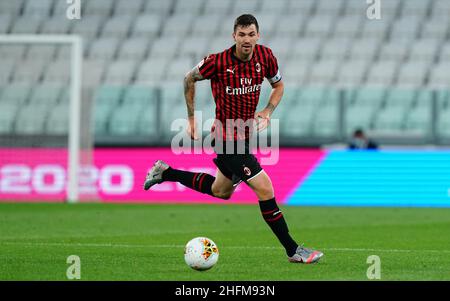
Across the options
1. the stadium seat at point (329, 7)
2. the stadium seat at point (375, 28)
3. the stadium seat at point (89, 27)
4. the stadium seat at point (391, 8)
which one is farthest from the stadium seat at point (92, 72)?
the stadium seat at point (391, 8)

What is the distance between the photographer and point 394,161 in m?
21.1

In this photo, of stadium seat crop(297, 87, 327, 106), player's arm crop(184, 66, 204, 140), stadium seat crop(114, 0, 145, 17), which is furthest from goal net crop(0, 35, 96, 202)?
player's arm crop(184, 66, 204, 140)

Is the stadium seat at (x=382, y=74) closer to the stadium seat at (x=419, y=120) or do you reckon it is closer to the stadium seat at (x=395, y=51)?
the stadium seat at (x=395, y=51)

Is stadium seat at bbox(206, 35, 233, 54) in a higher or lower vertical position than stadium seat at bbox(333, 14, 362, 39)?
lower

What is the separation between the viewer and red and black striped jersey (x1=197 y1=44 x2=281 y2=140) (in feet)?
34.0

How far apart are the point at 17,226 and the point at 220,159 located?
5.06 metres

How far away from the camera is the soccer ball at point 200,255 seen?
30.8ft

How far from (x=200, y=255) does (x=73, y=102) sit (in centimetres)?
1217

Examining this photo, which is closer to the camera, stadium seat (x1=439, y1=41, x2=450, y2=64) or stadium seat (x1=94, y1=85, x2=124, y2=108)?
stadium seat (x1=94, y1=85, x2=124, y2=108)

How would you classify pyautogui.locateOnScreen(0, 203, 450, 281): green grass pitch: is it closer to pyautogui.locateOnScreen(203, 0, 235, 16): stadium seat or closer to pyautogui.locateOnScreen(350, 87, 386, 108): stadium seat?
pyautogui.locateOnScreen(350, 87, 386, 108): stadium seat

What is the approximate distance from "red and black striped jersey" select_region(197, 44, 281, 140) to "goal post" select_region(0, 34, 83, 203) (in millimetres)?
10569

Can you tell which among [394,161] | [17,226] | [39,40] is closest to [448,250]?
[17,226]

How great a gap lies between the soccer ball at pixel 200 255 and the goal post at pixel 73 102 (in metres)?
11.5
